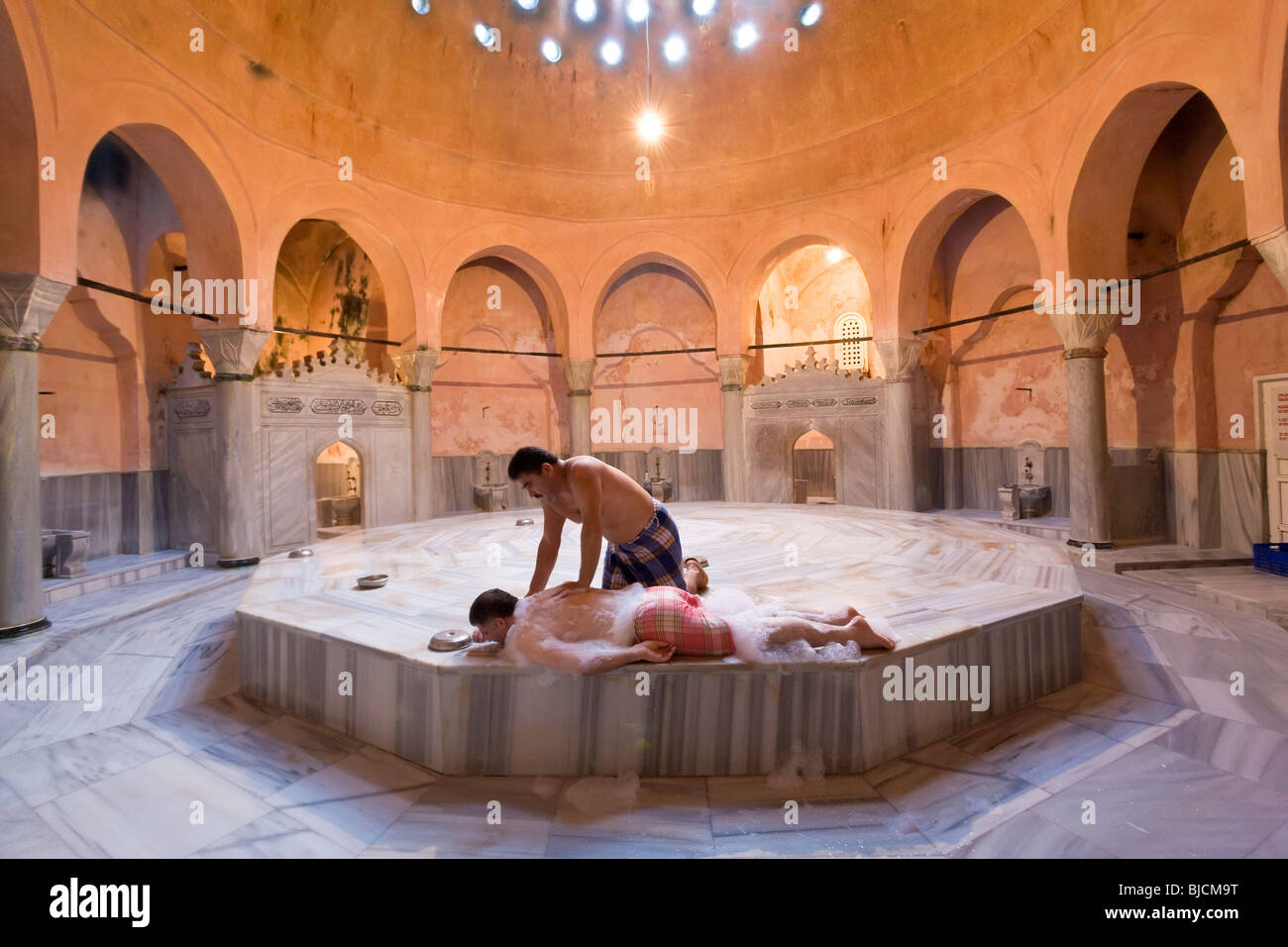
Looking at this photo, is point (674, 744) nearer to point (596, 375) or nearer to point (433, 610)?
point (433, 610)

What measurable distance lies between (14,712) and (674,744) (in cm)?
434

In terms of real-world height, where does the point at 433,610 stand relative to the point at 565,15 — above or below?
below

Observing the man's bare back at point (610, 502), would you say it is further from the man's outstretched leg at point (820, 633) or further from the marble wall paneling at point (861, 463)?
the marble wall paneling at point (861, 463)

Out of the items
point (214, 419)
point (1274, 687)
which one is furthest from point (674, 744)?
point (214, 419)

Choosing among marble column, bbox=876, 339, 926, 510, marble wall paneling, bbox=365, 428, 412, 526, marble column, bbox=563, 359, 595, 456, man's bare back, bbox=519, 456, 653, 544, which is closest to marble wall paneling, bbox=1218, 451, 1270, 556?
marble column, bbox=876, 339, 926, 510

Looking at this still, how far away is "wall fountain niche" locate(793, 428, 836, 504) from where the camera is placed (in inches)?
666

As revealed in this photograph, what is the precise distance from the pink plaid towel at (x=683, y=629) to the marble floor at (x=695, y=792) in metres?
0.70

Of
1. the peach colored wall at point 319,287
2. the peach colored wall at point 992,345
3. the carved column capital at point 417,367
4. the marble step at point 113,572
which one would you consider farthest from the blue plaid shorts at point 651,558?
the peach colored wall at point 319,287

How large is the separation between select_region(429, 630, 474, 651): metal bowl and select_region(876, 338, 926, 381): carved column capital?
921 centimetres

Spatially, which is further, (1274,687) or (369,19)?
(369,19)

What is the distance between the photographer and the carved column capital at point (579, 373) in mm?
12547

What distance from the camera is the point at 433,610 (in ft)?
15.0
